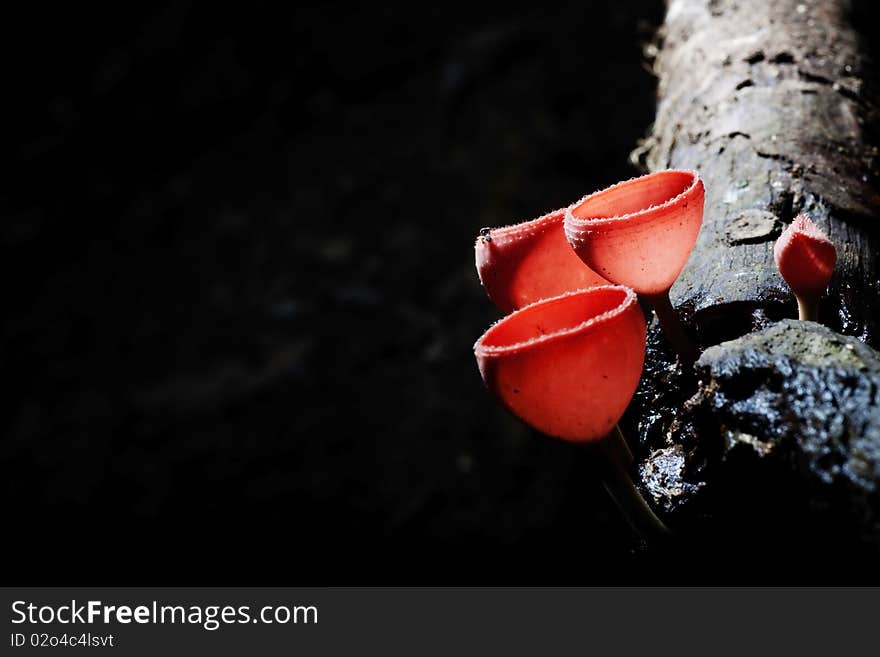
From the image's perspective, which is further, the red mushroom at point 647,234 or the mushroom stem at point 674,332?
the mushroom stem at point 674,332

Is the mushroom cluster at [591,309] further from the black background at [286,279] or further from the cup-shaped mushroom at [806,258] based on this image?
the black background at [286,279]

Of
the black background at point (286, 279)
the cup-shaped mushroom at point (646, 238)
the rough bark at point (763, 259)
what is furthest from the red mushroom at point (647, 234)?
the black background at point (286, 279)

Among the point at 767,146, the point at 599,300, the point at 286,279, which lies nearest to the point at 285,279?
the point at 286,279

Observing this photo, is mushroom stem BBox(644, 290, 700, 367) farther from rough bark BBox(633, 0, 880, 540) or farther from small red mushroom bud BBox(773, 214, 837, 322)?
small red mushroom bud BBox(773, 214, 837, 322)

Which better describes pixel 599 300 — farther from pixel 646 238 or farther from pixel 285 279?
pixel 285 279

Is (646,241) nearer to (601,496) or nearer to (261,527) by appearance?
(601,496)

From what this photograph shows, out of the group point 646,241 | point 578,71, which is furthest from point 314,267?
point 646,241

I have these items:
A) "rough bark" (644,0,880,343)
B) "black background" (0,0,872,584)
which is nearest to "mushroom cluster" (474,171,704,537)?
"rough bark" (644,0,880,343)
